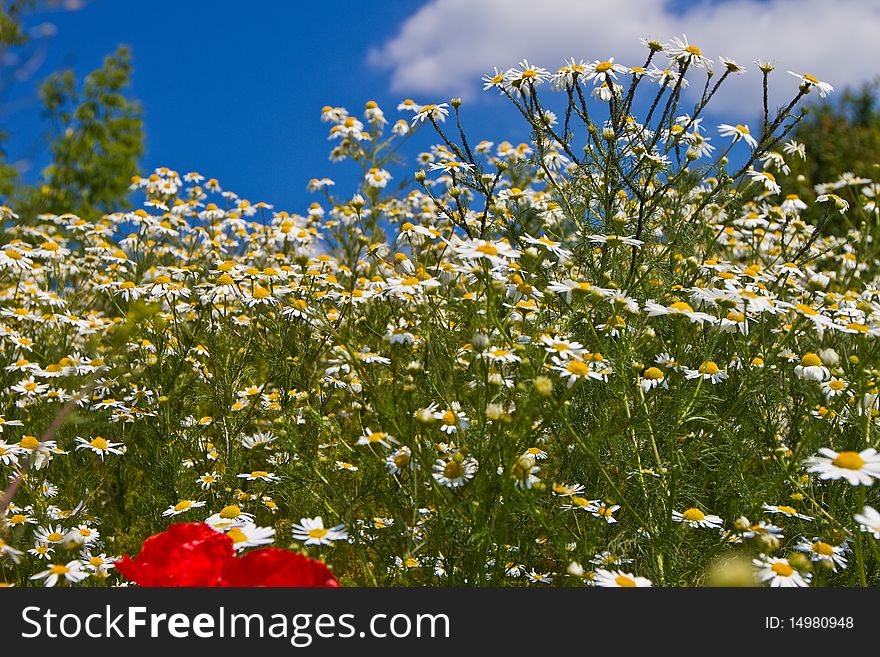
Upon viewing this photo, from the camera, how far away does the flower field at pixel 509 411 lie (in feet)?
7.14

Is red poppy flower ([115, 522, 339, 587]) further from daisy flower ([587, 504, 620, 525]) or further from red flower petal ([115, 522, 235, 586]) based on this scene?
daisy flower ([587, 504, 620, 525])

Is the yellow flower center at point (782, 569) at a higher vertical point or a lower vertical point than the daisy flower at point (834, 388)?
lower

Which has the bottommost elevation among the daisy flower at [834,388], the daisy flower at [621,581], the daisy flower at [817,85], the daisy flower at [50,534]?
the daisy flower at [621,581]

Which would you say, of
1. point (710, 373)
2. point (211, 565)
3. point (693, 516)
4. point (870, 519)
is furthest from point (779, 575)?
point (211, 565)

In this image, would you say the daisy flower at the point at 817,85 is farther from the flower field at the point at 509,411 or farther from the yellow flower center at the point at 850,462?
the yellow flower center at the point at 850,462

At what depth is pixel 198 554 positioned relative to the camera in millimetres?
1525

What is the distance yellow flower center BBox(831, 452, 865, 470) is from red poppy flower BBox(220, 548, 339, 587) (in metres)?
1.25

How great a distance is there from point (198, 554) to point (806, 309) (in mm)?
2078

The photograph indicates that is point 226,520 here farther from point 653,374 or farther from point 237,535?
point 653,374

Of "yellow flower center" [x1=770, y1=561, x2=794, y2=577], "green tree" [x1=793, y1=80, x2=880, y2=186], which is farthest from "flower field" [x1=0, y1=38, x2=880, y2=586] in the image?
"green tree" [x1=793, y1=80, x2=880, y2=186]

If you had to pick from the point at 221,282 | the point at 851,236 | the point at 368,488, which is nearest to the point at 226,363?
the point at 221,282

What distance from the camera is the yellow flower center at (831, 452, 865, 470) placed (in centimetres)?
189

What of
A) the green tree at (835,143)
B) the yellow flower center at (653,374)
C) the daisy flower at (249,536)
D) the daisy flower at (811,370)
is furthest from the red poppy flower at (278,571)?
the green tree at (835,143)

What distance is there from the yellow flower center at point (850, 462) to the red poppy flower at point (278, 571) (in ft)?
4.11
